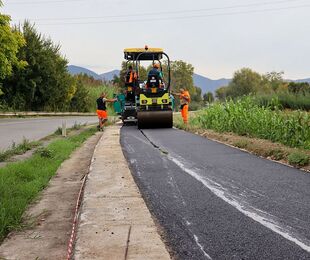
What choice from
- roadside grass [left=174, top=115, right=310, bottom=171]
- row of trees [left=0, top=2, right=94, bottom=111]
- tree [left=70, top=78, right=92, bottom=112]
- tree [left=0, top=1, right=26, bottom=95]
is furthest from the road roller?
tree [left=70, top=78, right=92, bottom=112]

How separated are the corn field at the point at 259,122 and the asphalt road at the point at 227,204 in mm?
1744

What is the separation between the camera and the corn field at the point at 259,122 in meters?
11.0

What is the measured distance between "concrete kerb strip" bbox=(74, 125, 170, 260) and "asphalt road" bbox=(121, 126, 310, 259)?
199 mm

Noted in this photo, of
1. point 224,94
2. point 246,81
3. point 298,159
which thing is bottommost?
point 298,159

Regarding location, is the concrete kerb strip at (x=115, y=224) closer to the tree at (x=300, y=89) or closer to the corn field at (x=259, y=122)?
the corn field at (x=259, y=122)

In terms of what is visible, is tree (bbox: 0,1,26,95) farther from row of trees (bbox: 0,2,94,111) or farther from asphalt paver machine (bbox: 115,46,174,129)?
asphalt paver machine (bbox: 115,46,174,129)

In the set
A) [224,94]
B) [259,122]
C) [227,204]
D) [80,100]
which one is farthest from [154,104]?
[80,100]

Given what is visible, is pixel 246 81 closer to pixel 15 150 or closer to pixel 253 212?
pixel 15 150

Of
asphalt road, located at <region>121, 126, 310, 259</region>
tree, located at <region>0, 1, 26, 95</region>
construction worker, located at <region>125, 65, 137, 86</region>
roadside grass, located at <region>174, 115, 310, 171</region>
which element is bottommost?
asphalt road, located at <region>121, 126, 310, 259</region>

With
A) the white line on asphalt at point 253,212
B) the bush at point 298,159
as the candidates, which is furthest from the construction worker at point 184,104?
the white line on asphalt at point 253,212

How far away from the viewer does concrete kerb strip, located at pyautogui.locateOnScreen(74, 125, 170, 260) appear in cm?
404

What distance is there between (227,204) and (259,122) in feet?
26.2

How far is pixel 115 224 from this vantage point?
193 inches

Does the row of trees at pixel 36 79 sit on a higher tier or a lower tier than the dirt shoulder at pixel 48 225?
higher
